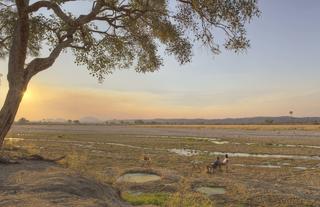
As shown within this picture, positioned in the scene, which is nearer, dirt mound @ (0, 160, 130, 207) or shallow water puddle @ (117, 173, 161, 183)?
dirt mound @ (0, 160, 130, 207)

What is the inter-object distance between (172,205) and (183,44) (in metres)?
7.97

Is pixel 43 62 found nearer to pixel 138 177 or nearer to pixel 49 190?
pixel 49 190

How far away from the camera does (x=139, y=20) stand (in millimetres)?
21312

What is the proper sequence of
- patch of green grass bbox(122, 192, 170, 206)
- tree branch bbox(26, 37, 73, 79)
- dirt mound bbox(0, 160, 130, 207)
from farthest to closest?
tree branch bbox(26, 37, 73, 79), patch of green grass bbox(122, 192, 170, 206), dirt mound bbox(0, 160, 130, 207)

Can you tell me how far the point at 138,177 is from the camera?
23250 mm

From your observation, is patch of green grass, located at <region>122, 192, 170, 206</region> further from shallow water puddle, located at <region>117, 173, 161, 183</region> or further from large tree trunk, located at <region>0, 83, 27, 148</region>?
large tree trunk, located at <region>0, 83, 27, 148</region>

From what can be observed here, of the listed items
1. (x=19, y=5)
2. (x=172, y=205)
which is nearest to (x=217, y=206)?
(x=172, y=205)

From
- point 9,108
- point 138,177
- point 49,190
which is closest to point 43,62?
point 9,108

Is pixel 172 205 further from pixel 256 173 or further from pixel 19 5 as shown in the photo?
pixel 256 173

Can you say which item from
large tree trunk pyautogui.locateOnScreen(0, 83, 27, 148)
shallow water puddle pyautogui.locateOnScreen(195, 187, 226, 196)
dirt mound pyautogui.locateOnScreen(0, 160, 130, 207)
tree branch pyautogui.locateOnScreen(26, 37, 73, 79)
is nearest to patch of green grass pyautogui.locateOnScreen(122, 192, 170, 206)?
dirt mound pyautogui.locateOnScreen(0, 160, 130, 207)

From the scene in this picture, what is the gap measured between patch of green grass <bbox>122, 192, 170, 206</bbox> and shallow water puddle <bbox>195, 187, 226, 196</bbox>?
193 centimetres

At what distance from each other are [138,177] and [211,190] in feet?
13.8

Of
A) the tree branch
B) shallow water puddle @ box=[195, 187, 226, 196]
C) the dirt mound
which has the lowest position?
shallow water puddle @ box=[195, 187, 226, 196]

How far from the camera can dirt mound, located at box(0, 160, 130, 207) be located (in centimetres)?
1219
